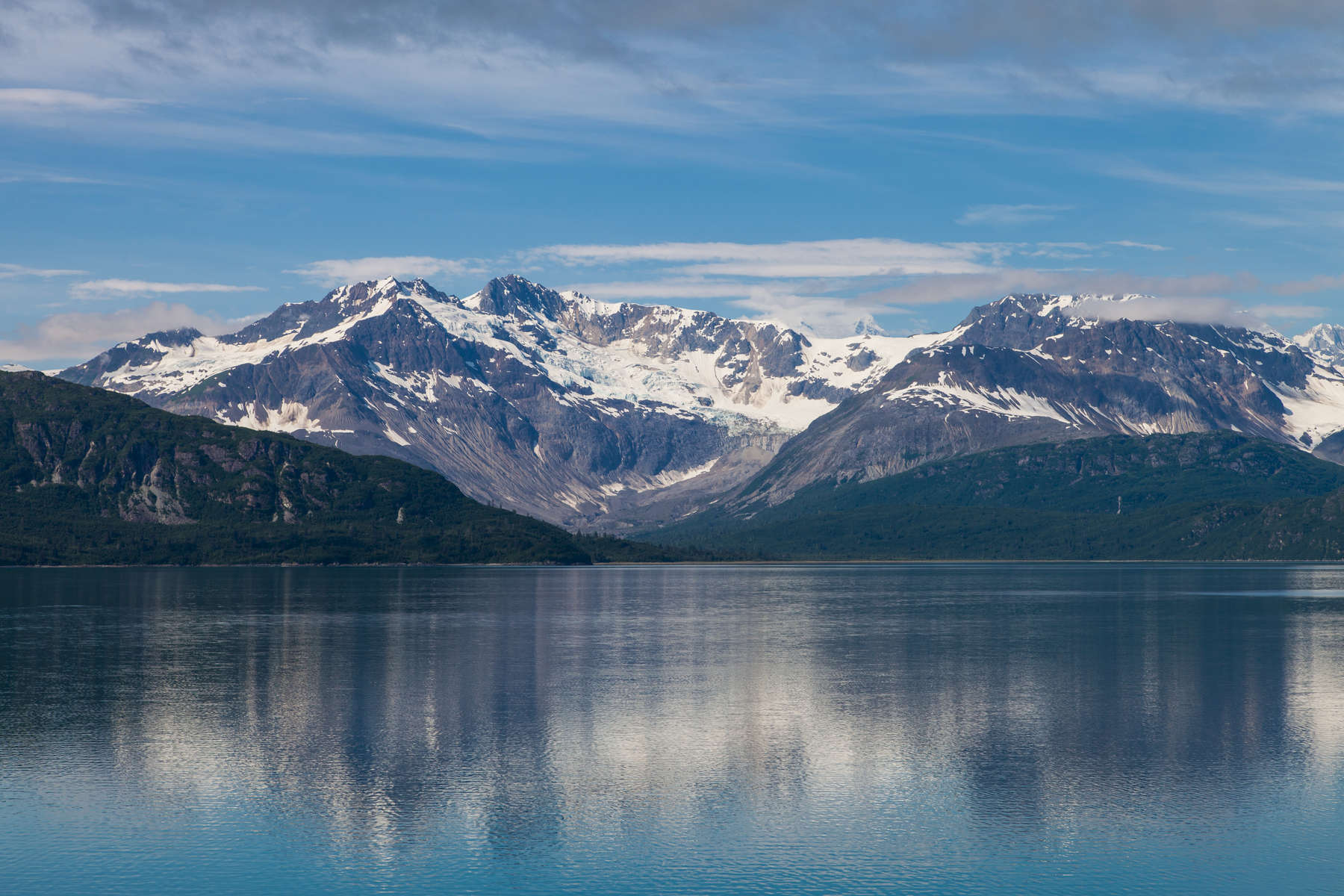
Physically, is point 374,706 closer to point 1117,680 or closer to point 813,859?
point 813,859

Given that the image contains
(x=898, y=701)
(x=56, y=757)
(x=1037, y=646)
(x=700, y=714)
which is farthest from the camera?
(x=1037, y=646)

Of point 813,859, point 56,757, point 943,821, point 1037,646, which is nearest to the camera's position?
point 813,859

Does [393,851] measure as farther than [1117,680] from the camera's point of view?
No

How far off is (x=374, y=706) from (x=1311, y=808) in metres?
71.8

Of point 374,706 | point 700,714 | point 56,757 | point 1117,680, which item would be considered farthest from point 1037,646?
point 56,757

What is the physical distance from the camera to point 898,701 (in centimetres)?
11331

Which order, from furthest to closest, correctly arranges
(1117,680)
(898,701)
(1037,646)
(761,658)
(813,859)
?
(1037,646) → (761,658) → (1117,680) → (898,701) → (813,859)

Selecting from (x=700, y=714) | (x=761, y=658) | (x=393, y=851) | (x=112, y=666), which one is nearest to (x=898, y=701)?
(x=700, y=714)

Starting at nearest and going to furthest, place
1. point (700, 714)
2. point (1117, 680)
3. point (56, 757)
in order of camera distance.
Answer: point (56, 757) < point (700, 714) < point (1117, 680)

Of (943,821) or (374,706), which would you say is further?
(374,706)

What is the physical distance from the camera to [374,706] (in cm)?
10919

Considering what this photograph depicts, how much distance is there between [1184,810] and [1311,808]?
7.54 meters

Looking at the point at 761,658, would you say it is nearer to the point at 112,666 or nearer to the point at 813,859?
the point at 112,666

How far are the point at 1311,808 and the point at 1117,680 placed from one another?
58839 mm
